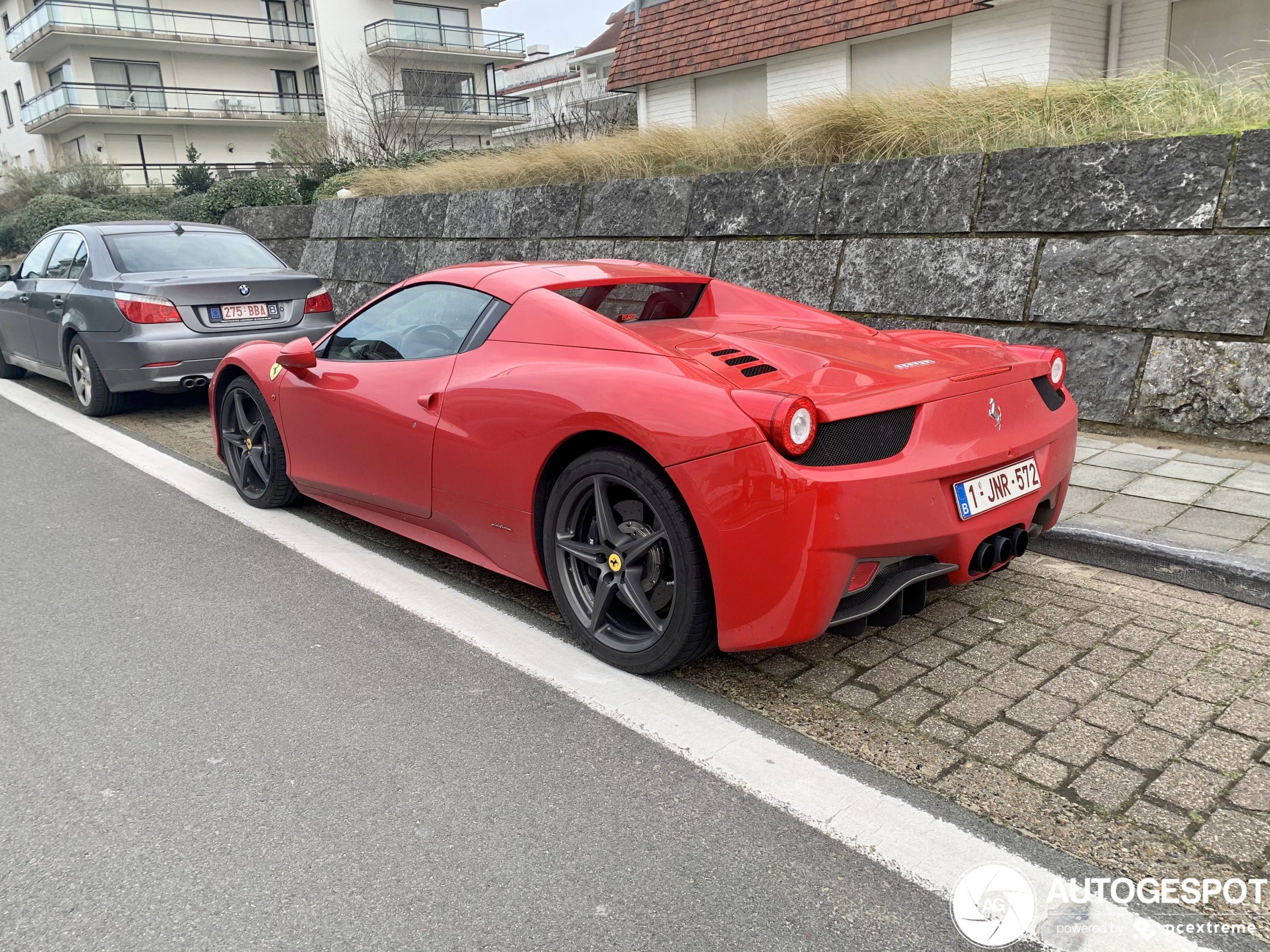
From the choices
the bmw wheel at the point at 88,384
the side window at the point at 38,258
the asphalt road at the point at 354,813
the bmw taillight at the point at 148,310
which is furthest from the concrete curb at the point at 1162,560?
the side window at the point at 38,258

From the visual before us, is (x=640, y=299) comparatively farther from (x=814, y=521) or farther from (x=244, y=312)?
(x=244, y=312)

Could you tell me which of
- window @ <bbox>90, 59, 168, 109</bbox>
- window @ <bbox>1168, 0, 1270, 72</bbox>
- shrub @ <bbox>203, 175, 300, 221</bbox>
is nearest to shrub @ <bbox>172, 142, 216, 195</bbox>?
shrub @ <bbox>203, 175, 300, 221</bbox>

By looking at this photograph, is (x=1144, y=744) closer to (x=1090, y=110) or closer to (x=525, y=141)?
(x=1090, y=110)

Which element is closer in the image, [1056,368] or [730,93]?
[1056,368]

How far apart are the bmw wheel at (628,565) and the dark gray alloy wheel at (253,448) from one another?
7.63 ft

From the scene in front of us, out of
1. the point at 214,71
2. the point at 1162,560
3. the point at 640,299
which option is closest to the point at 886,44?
the point at 640,299

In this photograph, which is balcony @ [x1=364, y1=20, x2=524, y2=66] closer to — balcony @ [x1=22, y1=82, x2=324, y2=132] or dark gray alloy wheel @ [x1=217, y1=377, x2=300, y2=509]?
balcony @ [x1=22, y1=82, x2=324, y2=132]

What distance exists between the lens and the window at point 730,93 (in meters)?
16.0

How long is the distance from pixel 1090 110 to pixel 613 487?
5.51 m

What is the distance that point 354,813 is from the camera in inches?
103

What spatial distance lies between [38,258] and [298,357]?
615 centimetres

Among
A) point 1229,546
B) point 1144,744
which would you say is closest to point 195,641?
point 1144,744

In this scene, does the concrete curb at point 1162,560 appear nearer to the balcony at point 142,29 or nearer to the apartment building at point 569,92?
the apartment building at point 569,92

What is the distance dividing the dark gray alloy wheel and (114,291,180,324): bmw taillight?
237cm
